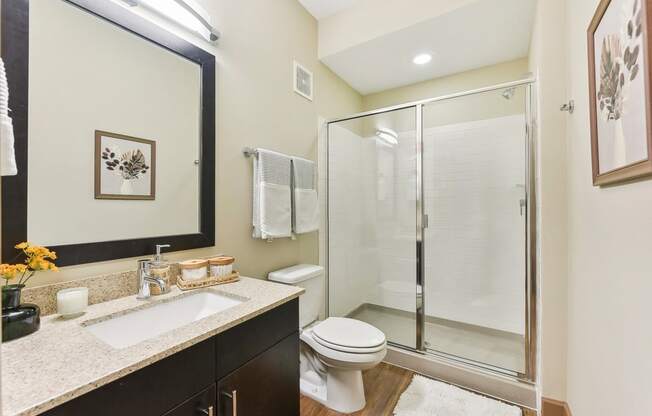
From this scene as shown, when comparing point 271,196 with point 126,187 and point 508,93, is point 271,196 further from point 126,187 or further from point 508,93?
point 508,93

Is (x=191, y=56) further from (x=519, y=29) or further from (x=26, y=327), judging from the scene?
(x=519, y=29)

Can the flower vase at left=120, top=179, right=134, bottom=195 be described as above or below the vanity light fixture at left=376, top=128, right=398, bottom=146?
below

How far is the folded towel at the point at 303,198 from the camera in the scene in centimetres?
197

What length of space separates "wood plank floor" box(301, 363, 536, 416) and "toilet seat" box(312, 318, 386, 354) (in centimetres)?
38

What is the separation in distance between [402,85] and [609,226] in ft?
7.47

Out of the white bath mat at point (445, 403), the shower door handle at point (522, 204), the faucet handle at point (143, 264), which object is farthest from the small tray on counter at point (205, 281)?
the shower door handle at point (522, 204)

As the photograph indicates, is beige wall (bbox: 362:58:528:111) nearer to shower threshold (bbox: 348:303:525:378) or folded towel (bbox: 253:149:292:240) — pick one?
folded towel (bbox: 253:149:292:240)

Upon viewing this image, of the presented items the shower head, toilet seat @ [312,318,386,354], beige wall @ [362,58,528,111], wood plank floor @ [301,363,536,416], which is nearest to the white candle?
toilet seat @ [312,318,386,354]

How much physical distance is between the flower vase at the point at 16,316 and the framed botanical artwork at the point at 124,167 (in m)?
0.41

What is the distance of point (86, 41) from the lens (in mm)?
1107

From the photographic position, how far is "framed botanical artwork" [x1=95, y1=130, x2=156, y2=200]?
1.15 metres

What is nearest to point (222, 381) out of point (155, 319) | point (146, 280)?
point (155, 319)

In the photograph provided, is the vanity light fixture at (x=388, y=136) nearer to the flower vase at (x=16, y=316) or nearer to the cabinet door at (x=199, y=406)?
the cabinet door at (x=199, y=406)

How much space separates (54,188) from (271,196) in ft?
3.17
